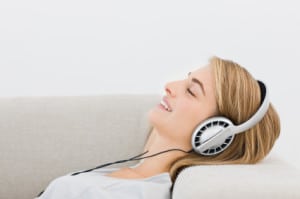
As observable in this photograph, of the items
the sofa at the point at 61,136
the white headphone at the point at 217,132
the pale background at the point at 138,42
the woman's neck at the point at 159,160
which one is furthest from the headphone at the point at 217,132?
the pale background at the point at 138,42

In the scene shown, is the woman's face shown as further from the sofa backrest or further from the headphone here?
the sofa backrest

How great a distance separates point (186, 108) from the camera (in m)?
1.70

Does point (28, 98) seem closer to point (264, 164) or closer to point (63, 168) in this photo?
point (63, 168)

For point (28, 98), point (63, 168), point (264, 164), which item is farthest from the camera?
point (28, 98)

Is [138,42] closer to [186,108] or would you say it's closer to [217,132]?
[186,108]

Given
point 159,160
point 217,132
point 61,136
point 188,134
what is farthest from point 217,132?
point 61,136

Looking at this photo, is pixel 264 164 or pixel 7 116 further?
pixel 7 116

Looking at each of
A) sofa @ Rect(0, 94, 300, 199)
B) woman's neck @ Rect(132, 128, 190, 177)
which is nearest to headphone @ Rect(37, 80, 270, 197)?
woman's neck @ Rect(132, 128, 190, 177)

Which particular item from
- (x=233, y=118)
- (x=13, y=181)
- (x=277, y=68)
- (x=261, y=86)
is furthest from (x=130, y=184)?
(x=277, y=68)

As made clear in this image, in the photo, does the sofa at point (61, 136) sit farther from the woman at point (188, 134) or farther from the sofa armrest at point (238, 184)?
the sofa armrest at point (238, 184)

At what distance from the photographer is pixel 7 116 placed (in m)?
2.08

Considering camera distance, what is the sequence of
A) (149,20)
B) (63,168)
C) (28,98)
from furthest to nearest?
(149,20) → (28,98) → (63,168)

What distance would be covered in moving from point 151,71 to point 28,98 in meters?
0.58

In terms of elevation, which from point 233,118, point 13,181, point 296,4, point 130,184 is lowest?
point 13,181
